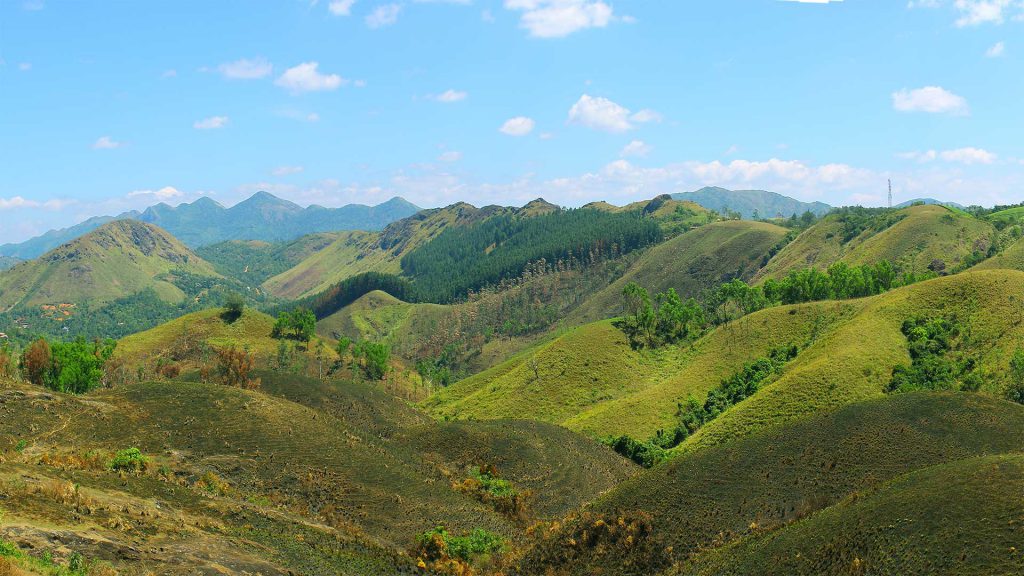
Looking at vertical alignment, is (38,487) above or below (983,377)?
above

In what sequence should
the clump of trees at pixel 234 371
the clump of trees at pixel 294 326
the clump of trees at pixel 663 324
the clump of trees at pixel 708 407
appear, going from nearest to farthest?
the clump of trees at pixel 708 407, the clump of trees at pixel 234 371, the clump of trees at pixel 663 324, the clump of trees at pixel 294 326

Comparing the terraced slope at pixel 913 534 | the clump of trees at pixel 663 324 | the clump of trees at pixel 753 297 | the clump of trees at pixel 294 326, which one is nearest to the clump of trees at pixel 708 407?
the clump of trees at pixel 753 297

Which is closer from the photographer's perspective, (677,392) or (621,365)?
(677,392)

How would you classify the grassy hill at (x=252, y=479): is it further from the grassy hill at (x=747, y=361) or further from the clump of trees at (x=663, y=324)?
the clump of trees at (x=663, y=324)

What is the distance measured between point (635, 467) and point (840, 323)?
5970cm

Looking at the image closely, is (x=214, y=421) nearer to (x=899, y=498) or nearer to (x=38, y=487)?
(x=38, y=487)

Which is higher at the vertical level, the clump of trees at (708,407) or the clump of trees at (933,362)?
the clump of trees at (933,362)

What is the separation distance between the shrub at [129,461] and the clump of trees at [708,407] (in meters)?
61.7

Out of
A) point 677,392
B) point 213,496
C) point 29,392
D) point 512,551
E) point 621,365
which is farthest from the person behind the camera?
point 621,365

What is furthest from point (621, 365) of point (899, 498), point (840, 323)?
point (899, 498)

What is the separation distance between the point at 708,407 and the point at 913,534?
74290 mm

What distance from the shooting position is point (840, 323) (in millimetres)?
115312

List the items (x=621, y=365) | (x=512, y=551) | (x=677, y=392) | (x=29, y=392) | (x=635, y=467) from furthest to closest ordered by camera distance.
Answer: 1. (x=621, y=365)
2. (x=677, y=392)
3. (x=635, y=467)
4. (x=29, y=392)
5. (x=512, y=551)

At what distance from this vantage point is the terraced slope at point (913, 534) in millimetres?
30672
